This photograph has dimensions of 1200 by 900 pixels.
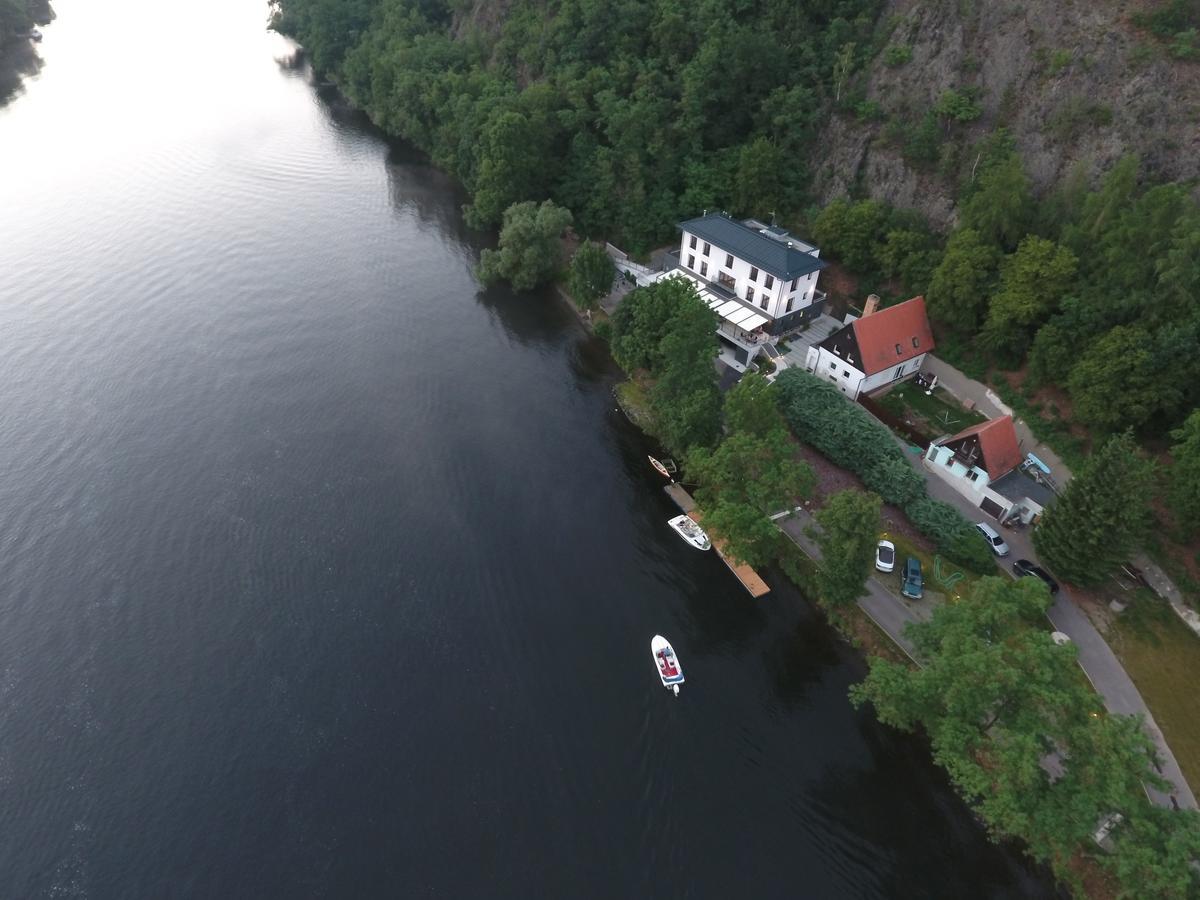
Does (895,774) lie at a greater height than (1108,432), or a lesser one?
lesser

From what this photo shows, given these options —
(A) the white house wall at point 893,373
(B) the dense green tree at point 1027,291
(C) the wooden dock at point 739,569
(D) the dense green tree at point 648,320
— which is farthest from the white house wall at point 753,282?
(C) the wooden dock at point 739,569

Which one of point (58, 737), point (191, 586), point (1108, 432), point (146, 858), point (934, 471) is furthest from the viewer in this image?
point (934, 471)

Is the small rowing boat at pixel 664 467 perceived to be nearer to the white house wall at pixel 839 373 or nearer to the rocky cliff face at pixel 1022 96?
the white house wall at pixel 839 373

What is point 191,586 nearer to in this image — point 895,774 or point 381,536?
point 381,536

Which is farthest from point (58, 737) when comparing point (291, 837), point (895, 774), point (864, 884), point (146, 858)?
point (895, 774)

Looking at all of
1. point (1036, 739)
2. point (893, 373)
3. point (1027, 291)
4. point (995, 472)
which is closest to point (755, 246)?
point (893, 373)
